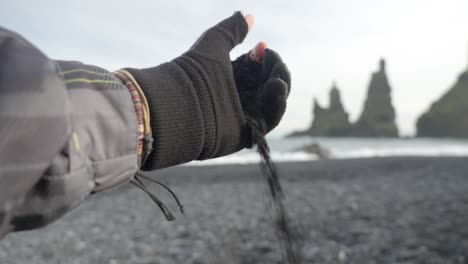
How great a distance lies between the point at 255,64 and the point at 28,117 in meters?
1.35

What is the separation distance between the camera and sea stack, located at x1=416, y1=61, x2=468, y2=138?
67.4m

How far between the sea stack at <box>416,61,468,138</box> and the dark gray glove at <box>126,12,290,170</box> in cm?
7244

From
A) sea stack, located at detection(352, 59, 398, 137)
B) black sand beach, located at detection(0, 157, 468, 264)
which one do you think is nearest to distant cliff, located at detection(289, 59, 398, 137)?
sea stack, located at detection(352, 59, 398, 137)

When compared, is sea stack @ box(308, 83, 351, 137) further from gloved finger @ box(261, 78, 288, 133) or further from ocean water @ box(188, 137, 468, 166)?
gloved finger @ box(261, 78, 288, 133)

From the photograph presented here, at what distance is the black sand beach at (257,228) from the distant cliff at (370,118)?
45129 mm

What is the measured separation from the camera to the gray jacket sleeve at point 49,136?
3.79 feet

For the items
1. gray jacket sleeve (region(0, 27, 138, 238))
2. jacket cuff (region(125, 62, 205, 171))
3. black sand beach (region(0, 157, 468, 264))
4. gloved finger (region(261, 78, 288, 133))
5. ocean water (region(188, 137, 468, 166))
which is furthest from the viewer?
ocean water (region(188, 137, 468, 166))

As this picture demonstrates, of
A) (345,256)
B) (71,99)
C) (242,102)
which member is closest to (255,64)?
(242,102)

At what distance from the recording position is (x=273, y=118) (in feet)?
7.05

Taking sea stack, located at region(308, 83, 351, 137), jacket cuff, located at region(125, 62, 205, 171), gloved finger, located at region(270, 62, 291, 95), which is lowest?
sea stack, located at region(308, 83, 351, 137)

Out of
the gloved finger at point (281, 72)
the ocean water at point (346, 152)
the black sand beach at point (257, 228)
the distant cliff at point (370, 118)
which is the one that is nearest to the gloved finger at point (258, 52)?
the gloved finger at point (281, 72)

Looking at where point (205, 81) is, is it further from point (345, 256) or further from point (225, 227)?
point (225, 227)

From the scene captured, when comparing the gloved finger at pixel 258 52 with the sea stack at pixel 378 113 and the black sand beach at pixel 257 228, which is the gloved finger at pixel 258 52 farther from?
the sea stack at pixel 378 113

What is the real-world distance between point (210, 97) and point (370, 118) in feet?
229
